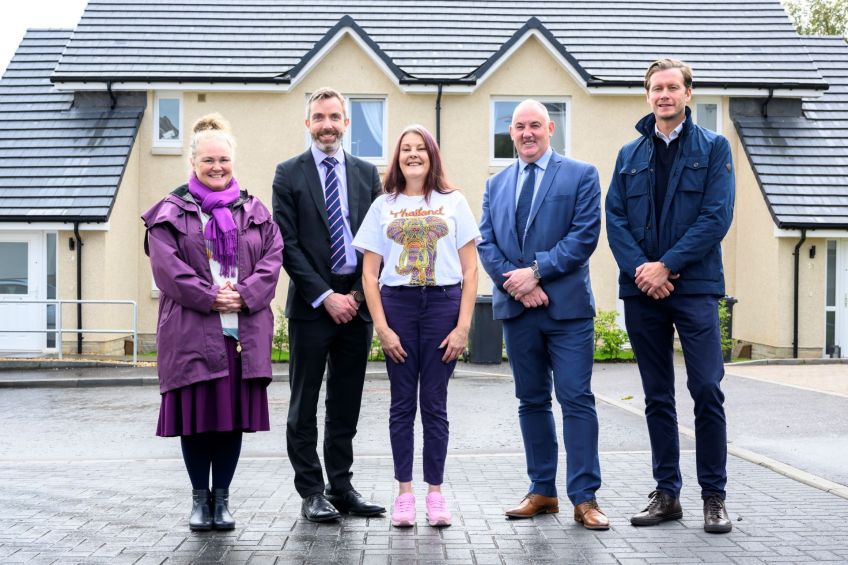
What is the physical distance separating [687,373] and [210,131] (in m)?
3.05

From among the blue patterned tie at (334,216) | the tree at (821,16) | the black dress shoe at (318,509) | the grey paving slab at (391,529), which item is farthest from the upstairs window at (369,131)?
the tree at (821,16)

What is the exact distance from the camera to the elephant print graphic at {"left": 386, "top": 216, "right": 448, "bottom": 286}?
5777 millimetres

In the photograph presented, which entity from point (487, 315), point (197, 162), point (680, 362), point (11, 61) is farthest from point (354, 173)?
point (11, 61)

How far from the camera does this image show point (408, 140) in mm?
5844

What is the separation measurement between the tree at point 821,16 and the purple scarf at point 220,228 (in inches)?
1720

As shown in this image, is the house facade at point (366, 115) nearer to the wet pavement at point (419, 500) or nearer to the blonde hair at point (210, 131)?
the wet pavement at point (419, 500)

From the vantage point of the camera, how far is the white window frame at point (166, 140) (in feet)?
70.0

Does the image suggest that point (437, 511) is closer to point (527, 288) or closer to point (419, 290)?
point (419, 290)

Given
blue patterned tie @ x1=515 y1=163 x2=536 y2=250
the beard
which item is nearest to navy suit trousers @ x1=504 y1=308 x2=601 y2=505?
blue patterned tie @ x1=515 y1=163 x2=536 y2=250

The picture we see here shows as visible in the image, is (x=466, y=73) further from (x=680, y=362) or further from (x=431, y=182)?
(x=431, y=182)

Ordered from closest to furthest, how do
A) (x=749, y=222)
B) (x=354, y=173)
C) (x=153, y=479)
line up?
(x=354, y=173) < (x=153, y=479) < (x=749, y=222)

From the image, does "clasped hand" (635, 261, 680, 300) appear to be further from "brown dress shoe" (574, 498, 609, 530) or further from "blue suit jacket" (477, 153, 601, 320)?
"brown dress shoe" (574, 498, 609, 530)

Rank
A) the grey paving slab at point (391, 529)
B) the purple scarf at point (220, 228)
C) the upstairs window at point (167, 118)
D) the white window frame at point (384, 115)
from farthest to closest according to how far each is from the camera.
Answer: the white window frame at point (384, 115)
the upstairs window at point (167, 118)
the purple scarf at point (220, 228)
the grey paving slab at point (391, 529)

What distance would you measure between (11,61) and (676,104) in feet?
69.7
